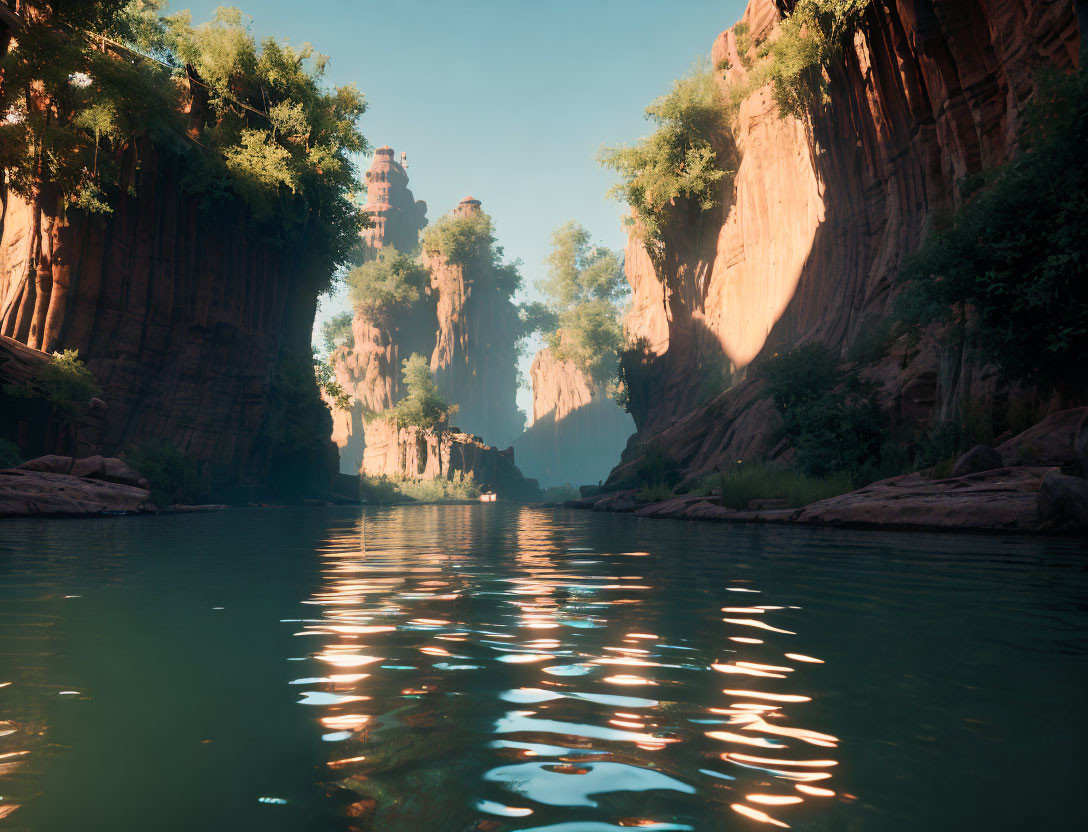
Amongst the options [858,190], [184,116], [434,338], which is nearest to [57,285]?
[184,116]

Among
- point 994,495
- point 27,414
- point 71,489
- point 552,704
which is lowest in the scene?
point 552,704

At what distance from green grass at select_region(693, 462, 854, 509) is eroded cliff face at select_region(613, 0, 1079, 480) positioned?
252 cm

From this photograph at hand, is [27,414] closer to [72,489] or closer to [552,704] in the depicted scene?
[72,489]

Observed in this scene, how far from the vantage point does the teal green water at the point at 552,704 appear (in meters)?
1.92

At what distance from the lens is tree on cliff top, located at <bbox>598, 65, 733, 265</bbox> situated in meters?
33.7

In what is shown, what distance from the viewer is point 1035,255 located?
11312mm

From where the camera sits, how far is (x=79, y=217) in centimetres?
2575

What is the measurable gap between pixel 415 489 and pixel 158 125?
2912 centimetres

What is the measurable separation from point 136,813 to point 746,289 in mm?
32582

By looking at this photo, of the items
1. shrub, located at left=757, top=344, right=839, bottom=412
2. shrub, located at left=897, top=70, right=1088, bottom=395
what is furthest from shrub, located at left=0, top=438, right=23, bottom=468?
shrub, located at left=897, top=70, right=1088, bottom=395

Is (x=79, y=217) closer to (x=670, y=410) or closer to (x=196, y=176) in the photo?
(x=196, y=176)

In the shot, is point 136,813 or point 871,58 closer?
point 136,813

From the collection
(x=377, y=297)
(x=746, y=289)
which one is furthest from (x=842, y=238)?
(x=377, y=297)

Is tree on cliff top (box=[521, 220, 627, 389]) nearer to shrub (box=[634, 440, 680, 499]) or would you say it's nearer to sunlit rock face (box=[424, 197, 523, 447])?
sunlit rock face (box=[424, 197, 523, 447])
